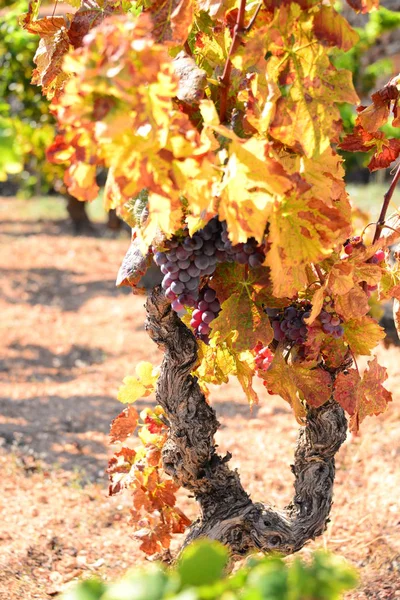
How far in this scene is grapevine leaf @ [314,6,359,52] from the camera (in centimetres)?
121

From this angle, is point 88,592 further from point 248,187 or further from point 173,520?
point 173,520

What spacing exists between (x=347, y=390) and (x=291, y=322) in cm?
22

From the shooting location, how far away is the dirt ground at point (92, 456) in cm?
266

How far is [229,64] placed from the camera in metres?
1.36

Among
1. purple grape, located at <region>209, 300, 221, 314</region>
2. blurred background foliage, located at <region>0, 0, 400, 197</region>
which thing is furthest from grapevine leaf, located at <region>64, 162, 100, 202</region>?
blurred background foliage, located at <region>0, 0, 400, 197</region>

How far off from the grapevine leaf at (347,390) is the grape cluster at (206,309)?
13.3 inches

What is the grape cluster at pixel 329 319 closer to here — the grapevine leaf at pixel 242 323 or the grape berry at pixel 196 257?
the grapevine leaf at pixel 242 323

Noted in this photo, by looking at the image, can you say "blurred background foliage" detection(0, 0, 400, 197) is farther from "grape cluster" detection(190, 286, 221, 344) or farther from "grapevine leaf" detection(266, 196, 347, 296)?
"grapevine leaf" detection(266, 196, 347, 296)

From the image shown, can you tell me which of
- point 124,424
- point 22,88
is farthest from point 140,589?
Answer: point 22,88

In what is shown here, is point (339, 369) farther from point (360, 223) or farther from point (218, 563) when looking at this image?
point (360, 223)

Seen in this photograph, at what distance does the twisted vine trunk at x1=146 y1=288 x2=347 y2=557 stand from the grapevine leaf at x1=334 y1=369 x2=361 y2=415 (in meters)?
0.19

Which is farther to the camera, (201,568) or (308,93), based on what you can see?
(308,93)

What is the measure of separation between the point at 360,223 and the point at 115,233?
15.1 feet

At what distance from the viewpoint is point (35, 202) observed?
1394 cm
